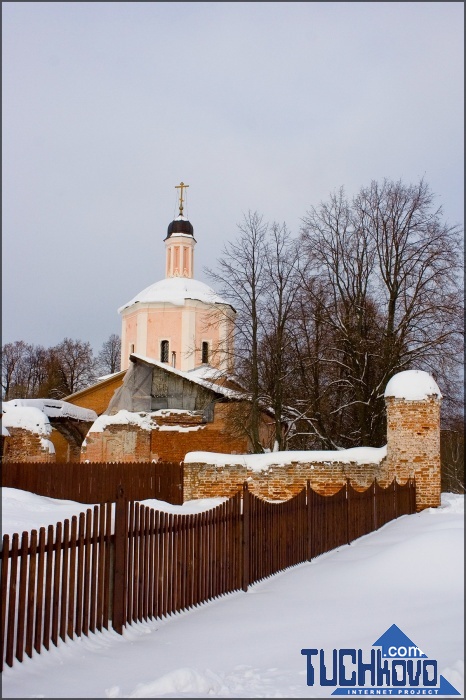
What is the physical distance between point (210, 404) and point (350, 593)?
2031cm

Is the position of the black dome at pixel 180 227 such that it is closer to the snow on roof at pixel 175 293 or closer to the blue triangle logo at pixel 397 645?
the snow on roof at pixel 175 293

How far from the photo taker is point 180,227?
1727 inches

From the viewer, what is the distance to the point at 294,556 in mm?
10969

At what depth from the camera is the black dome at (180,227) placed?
43.9 meters

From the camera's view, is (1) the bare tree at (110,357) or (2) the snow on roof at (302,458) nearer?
(2) the snow on roof at (302,458)

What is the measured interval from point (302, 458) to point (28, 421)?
13.4m

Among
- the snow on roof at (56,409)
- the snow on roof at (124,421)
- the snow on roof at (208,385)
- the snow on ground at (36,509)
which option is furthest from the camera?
the snow on roof at (56,409)

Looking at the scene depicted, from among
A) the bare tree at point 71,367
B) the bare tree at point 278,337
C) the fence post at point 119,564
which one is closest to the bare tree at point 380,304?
the bare tree at point 278,337

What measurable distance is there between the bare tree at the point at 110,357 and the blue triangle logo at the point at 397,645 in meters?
57.4

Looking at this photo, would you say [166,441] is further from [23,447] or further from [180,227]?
[180,227]

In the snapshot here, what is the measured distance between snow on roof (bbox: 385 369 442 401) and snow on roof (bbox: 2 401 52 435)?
47.7 ft

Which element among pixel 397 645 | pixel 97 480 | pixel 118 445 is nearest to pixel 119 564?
pixel 397 645

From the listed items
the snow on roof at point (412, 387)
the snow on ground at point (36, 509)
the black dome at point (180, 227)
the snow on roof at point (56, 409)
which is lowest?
the snow on ground at point (36, 509)

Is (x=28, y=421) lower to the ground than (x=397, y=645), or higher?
higher
